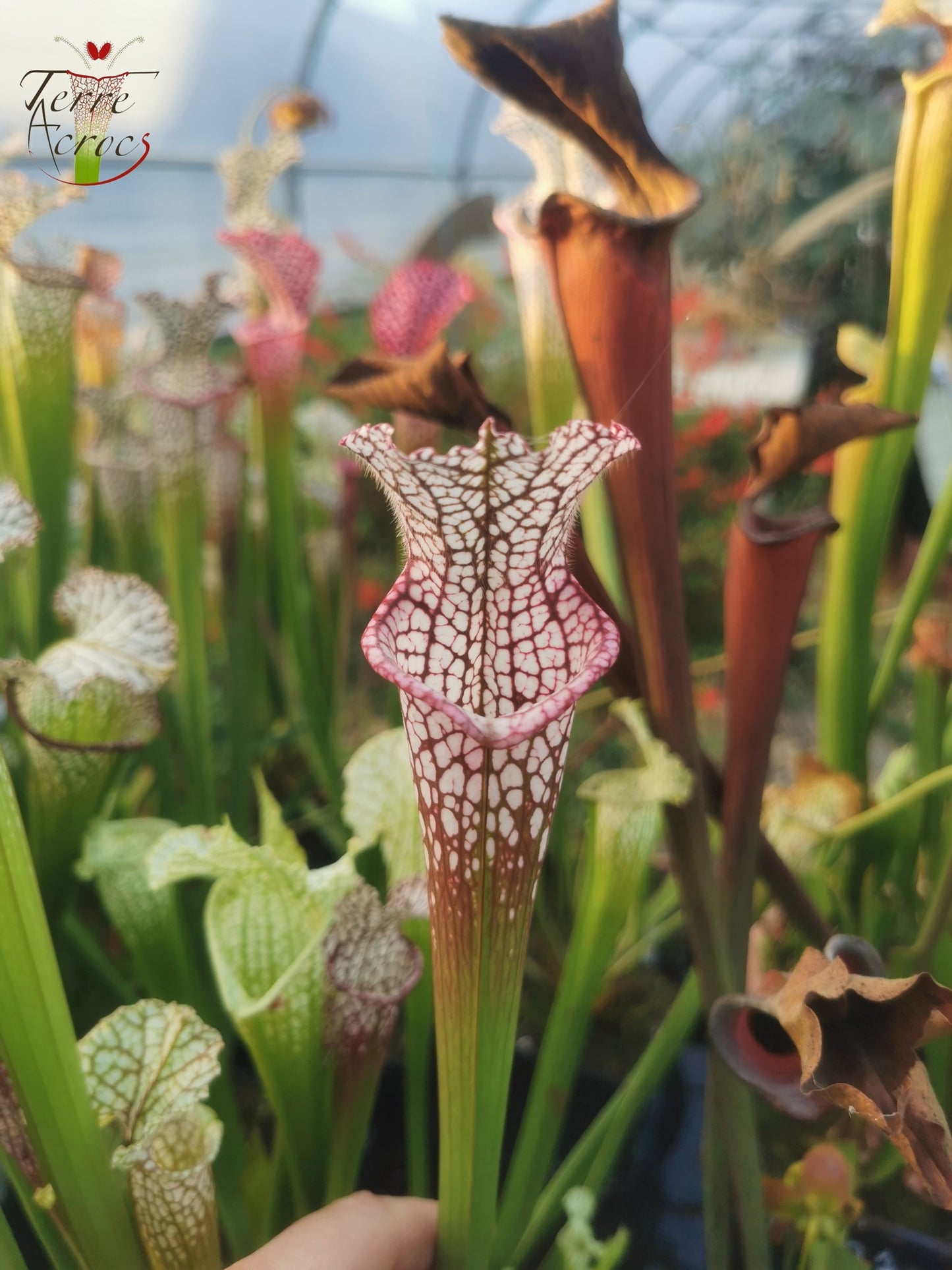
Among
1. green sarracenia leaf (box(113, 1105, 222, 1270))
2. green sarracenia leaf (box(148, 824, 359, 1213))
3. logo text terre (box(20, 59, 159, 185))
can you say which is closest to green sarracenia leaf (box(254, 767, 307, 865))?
green sarracenia leaf (box(148, 824, 359, 1213))

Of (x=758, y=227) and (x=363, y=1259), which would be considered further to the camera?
(x=758, y=227)

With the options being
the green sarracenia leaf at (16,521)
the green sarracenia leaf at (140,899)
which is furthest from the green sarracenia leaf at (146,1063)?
the green sarracenia leaf at (16,521)

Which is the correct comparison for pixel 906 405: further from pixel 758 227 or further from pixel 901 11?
pixel 758 227

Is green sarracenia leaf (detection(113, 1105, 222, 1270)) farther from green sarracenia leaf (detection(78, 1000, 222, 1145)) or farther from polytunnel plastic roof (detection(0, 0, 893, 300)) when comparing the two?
polytunnel plastic roof (detection(0, 0, 893, 300))

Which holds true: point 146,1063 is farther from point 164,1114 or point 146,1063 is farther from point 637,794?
point 637,794

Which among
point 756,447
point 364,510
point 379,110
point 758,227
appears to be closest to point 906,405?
point 756,447

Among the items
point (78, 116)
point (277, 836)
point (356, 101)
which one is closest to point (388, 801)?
point (277, 836)

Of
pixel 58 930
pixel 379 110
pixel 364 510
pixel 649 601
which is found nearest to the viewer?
pixel 649 601
